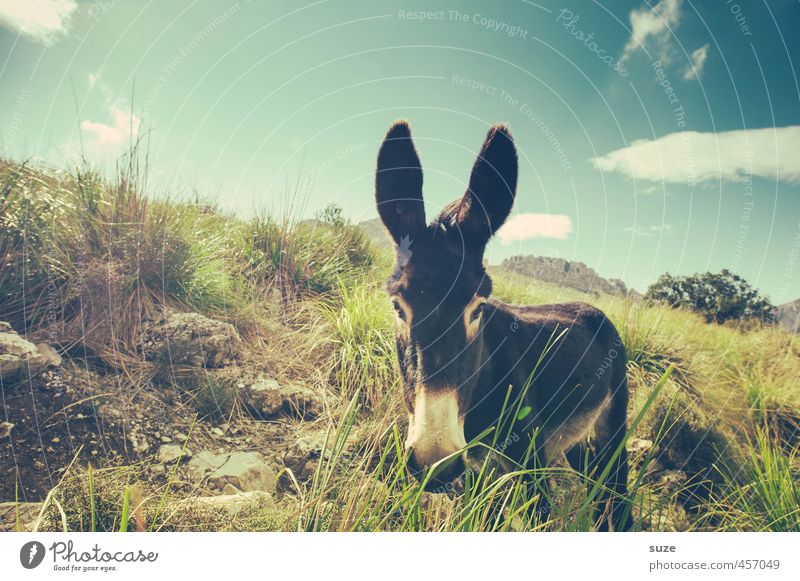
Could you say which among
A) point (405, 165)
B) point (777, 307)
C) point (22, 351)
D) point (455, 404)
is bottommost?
point (455, 404)

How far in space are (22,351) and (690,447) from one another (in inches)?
153

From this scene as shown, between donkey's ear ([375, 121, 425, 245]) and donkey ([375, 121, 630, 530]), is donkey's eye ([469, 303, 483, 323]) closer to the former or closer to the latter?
donkey ([375, 121, 630, 530])

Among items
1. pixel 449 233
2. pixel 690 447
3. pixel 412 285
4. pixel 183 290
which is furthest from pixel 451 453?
pixel 690 447

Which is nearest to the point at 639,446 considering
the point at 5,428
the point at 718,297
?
the point at 718,297

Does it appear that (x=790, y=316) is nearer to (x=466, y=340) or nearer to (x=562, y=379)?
(x=562, y=379)

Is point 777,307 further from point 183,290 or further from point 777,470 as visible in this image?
point 183,290

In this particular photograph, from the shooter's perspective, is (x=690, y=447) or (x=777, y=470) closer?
(x=777, y=470)

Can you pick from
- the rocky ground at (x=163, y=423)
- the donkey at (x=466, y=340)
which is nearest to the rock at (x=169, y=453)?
the rocky ground at (x=163, y=423)

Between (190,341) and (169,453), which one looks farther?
(190,341)

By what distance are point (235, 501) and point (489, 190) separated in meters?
1.76

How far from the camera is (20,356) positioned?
72.6 inches

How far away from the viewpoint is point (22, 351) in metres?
1.85

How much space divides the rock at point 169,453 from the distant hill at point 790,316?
135 inches

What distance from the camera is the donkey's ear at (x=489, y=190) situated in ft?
6.32
